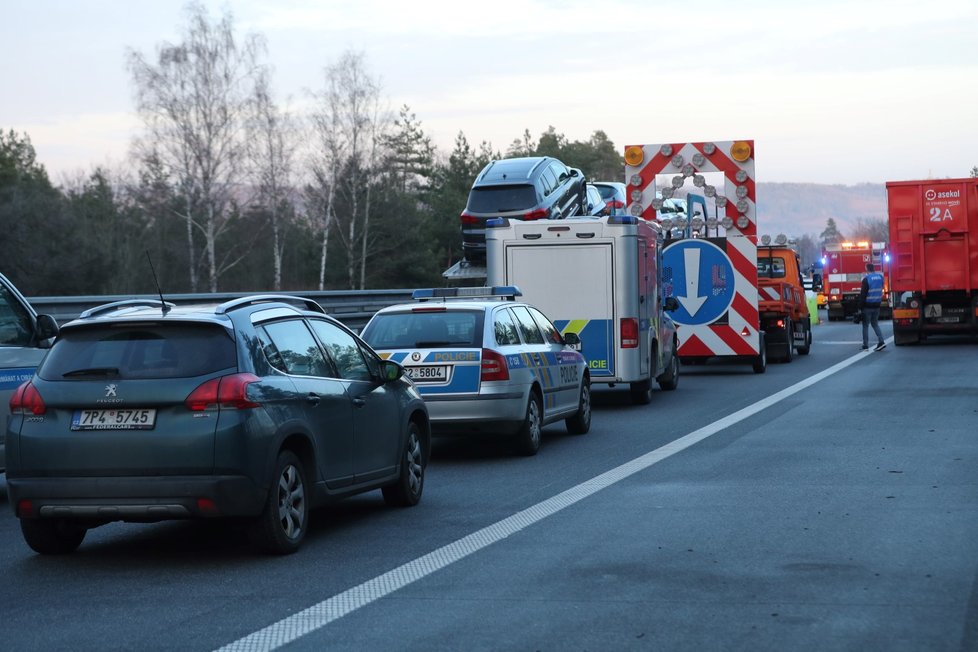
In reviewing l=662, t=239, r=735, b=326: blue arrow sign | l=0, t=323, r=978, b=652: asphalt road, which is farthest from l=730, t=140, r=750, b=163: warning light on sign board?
l=0, t=323, r=978, b=652: asphalt road

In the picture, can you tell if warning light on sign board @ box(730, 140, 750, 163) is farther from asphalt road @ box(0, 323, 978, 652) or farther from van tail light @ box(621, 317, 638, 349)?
asphalt road @ box(0, 323, 978, 652)

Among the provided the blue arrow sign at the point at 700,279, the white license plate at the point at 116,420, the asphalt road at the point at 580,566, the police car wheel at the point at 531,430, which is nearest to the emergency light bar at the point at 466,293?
the police car wheel at the point at 531,430

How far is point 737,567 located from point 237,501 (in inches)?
108

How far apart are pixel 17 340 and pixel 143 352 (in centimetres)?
378

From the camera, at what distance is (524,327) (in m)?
14.4

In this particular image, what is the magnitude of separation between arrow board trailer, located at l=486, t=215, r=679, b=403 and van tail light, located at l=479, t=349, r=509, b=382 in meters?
5.34

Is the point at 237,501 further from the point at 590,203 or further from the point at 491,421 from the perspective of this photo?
the point at 590,203

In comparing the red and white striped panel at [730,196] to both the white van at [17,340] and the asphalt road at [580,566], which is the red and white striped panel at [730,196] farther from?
the white van at [17,340]

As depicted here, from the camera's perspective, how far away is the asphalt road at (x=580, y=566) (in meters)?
6.16

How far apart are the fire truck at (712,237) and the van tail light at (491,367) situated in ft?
38.0

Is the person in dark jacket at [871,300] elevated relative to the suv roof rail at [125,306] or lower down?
lower down

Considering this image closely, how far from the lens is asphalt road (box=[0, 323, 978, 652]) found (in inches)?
243

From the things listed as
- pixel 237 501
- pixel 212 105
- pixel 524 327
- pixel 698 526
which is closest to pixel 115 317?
pixel 237 501

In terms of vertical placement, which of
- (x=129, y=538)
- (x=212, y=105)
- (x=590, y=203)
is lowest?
(x=129, y=538)
